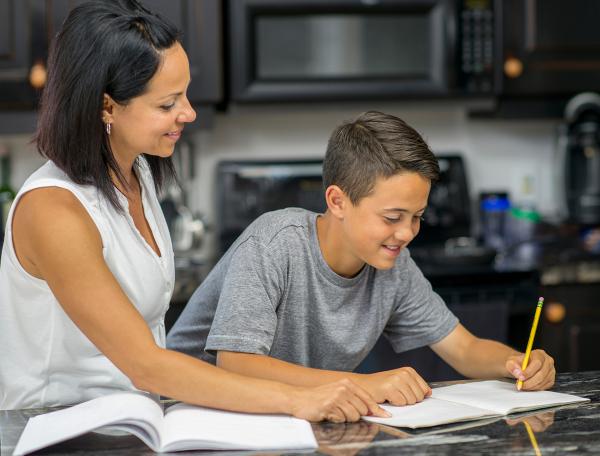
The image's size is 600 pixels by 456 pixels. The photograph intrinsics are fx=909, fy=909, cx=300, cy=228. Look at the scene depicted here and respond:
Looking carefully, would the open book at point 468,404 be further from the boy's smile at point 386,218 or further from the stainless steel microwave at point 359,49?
the stainless steel microwave at point 359,49

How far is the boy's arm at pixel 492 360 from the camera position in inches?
58.2

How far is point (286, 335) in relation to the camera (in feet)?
5.36

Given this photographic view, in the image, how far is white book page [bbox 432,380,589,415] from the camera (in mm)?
1340

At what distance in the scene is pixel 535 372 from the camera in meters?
1.48

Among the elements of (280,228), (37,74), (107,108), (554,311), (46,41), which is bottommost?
(554,311)

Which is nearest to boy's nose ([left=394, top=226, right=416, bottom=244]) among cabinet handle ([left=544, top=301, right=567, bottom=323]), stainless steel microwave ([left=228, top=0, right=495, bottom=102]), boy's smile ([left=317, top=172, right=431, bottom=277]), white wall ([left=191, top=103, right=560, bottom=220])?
boy's smile ([left=317, top=172, right=431, bottom=277])

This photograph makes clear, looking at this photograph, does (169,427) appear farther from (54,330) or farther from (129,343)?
(54,330)

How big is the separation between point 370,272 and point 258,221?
0.75 ft

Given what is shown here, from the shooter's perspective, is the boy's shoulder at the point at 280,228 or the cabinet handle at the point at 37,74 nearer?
the boy's shoulder at the point at 280,228

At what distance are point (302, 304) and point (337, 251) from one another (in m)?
0.11

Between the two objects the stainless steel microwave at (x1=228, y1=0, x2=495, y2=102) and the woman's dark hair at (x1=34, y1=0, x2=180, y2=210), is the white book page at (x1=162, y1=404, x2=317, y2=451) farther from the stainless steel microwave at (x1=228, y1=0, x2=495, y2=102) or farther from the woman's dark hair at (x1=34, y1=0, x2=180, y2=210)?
the stainless steel microwave at (x1=228, y1=0, x2=495, y2=102)

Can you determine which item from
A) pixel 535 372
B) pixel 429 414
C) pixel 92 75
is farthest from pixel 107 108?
pixel 535 372

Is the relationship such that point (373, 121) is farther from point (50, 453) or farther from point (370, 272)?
point (50, 453)

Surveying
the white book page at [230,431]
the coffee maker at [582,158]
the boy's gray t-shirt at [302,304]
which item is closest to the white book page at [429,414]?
the white book page at [230,431]
